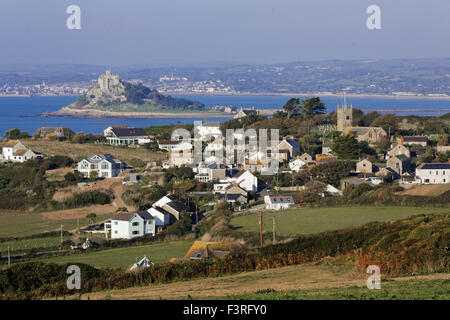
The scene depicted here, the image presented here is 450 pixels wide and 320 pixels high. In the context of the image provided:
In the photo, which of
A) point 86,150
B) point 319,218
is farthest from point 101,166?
point 319,218

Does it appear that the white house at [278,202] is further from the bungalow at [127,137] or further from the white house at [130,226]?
the bungalow at [127,137]

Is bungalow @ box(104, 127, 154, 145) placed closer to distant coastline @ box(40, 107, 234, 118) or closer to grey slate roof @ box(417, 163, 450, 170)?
grey slate roof @ box(417, 163, 450, 170)

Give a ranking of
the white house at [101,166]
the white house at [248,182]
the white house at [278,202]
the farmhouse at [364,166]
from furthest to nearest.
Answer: the white house at [101,166] < the farmhouse at [364,166] < the white house at [248,182] < the white house at [278,202]

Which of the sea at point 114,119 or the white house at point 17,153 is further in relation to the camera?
the sea at point 114,119

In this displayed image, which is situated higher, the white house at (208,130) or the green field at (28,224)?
the white house at (208,130)

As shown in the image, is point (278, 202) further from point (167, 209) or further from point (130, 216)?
point (130, 216)

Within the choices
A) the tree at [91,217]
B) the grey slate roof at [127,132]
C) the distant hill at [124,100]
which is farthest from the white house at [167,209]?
the distant hill at [124,100]
